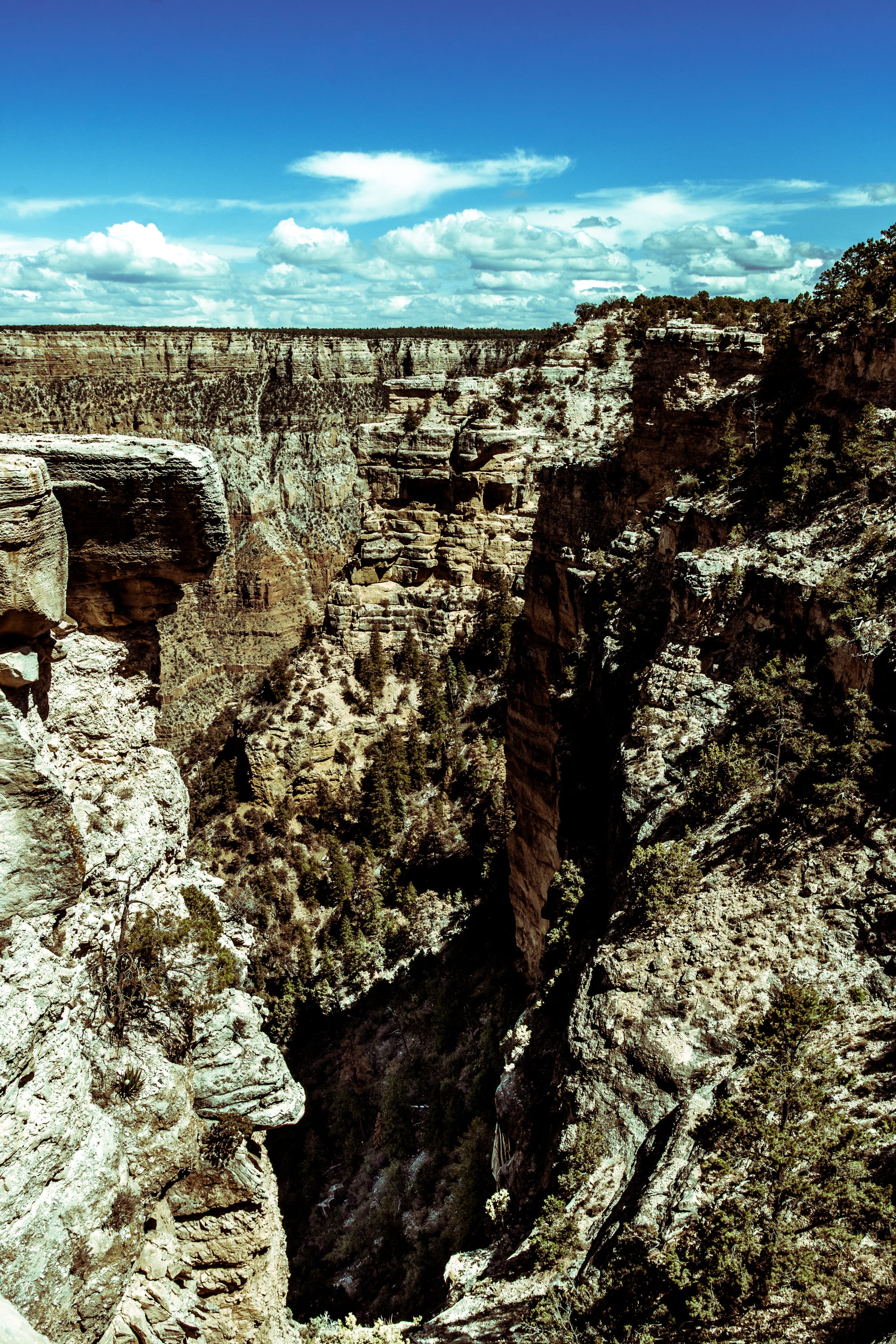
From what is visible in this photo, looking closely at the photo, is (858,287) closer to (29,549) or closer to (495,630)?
(29,549)

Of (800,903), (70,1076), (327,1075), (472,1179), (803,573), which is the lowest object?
(327,1075)

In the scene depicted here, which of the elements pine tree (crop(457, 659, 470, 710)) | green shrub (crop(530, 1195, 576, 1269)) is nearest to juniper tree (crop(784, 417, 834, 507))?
green shrub (crop(530, 1195, 576, 1269))

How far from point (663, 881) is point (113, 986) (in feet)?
20.1

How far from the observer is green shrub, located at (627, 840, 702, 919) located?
379 inches

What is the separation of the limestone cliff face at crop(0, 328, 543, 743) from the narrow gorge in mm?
46357

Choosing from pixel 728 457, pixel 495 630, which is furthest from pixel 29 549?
pixel 495 630

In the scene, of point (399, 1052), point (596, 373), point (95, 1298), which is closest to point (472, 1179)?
point (399, 1052)

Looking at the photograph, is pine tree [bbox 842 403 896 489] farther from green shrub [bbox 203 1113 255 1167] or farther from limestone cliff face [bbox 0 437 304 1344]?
green shrub [bbox 203 1113 255 1167]

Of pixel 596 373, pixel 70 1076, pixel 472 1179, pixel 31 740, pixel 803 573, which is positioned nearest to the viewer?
pixel 31 740

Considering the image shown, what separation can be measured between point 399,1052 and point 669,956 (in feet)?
53.9

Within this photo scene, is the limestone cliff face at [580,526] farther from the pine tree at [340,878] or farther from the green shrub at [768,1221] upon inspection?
the green shrub at [768,1221]

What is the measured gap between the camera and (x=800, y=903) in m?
9.05

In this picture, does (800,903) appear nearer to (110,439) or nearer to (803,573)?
(803,573)

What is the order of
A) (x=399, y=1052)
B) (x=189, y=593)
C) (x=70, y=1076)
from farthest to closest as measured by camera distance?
(x=189, y=593) → (x=399, y=1052) → (x=70, y=1076)
